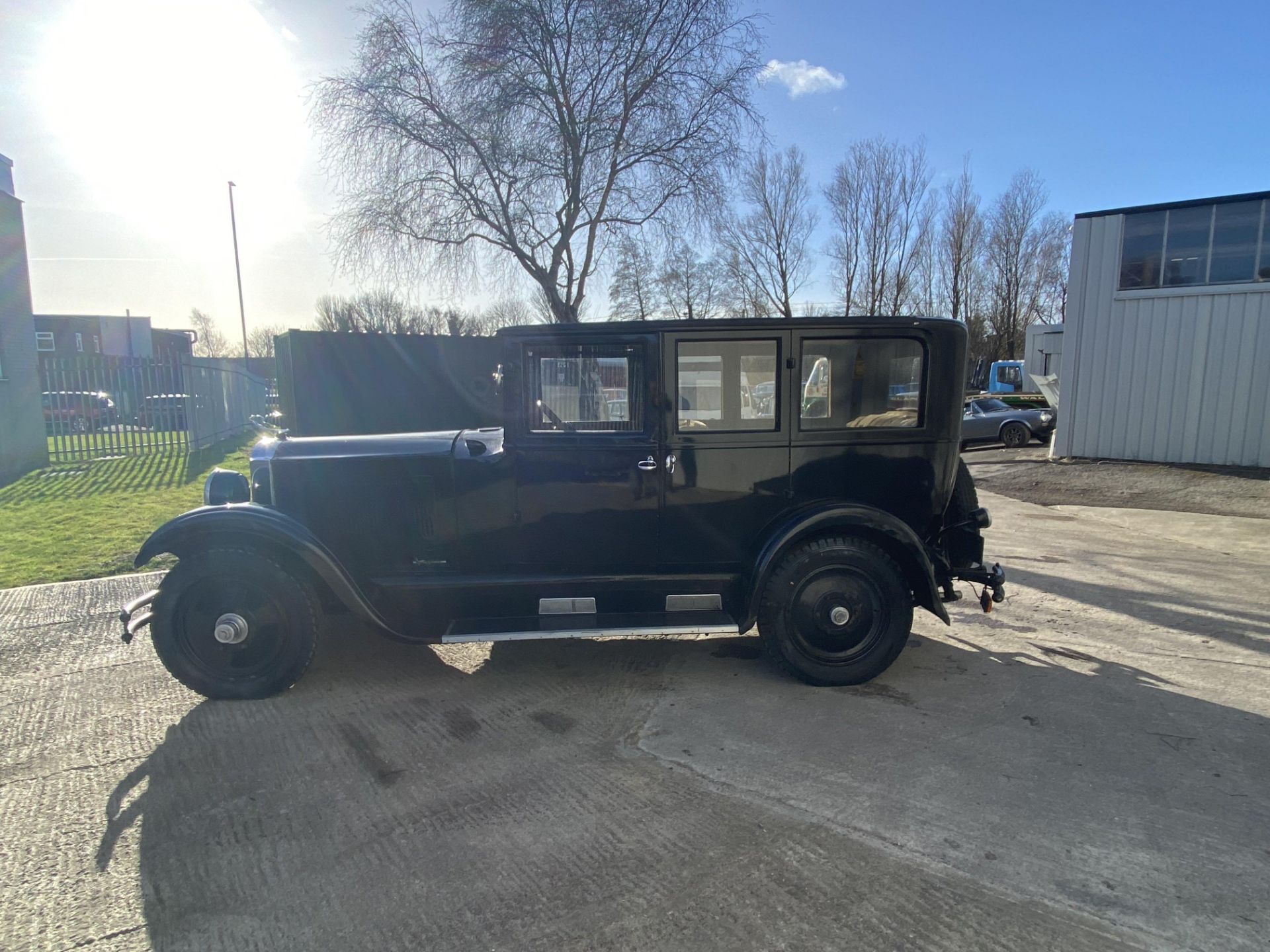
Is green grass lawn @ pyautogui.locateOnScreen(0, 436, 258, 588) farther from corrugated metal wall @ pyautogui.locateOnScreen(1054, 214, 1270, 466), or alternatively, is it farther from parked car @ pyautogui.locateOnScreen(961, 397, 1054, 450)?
parked car @ pyautogui.locateOnScreen(961, 397, 1054, 450)

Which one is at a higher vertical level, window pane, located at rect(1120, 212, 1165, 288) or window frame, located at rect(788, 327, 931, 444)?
window pane, located at rect(1120, 212, 1165, 288)

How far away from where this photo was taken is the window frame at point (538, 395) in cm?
371

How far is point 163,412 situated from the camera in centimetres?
1291

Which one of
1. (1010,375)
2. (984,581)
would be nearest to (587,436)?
(984,581)

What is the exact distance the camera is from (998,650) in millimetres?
4273

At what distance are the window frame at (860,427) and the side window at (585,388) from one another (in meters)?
0.88

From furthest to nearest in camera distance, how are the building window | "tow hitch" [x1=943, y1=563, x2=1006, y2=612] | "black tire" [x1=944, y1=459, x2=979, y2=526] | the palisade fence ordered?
1. the palisade fence
2. the building window
3. "black tire" [x1=944, y1=459, x2=979, y2=526]
4. "tow hitch" [x1=943, y1=563, x2=1006, y2=612]

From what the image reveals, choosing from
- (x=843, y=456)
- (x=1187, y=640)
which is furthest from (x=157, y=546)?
(x=1187, y=640)

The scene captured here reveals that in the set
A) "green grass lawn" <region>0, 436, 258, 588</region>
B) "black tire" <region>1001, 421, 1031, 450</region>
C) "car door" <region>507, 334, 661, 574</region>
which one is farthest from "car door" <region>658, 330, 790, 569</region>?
"black tire" <region>1001, 421, 1031, 450</region>

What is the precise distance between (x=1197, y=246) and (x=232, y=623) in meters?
15.4

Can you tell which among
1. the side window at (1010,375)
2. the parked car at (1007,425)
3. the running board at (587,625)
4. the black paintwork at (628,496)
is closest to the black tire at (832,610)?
the black paintwork at (628,496)

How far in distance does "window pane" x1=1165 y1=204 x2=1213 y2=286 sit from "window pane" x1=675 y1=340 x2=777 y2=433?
40.5 feet

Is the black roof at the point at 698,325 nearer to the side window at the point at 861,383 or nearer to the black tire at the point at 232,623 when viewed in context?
the side window at the point at 861,383

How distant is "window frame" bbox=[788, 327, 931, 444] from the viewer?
3729mm
